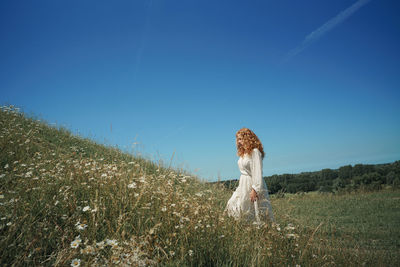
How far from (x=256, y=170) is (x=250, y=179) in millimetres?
402

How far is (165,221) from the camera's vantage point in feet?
9.92

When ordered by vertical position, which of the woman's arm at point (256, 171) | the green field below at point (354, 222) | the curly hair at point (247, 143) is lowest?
the green field below at point (354, 222)

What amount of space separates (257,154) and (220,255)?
Result: 124 inches

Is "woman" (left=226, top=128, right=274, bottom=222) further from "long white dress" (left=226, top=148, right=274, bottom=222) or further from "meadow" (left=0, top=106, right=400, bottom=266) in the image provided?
"meadow" (left=0, top=106, right=400, bottom=266)

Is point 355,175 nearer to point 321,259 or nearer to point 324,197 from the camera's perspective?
point 324,197

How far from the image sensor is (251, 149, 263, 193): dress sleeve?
206 inches

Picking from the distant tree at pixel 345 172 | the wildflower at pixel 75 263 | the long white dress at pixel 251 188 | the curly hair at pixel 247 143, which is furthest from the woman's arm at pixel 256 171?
the distant tree at pixel 345 172

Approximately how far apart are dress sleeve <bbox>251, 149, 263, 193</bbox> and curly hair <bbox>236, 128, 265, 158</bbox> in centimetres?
17

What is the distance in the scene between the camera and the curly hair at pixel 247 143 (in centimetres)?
559

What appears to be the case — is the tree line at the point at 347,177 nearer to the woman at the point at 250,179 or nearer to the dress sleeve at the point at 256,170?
the woman at the point at 250,179

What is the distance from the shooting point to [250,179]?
564cm

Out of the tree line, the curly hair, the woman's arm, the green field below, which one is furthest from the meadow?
the tree line

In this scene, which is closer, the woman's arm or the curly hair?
the woman's arm

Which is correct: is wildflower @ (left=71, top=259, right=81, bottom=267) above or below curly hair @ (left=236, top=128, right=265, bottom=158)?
below
